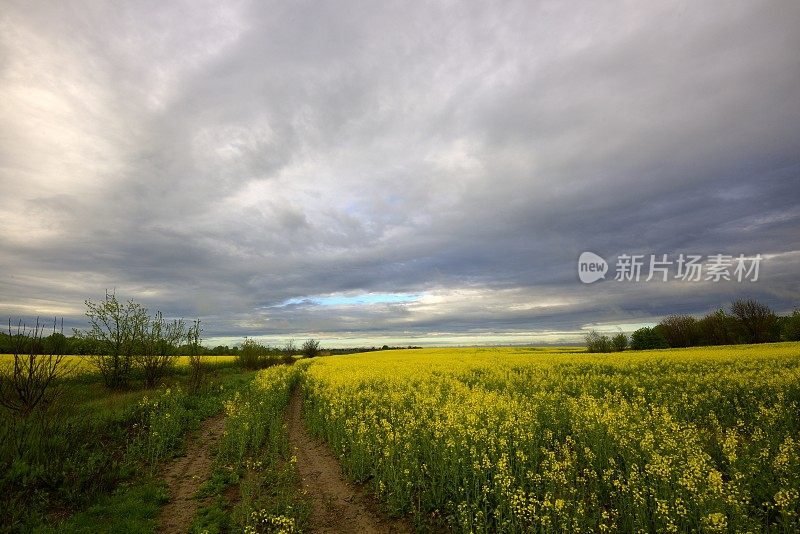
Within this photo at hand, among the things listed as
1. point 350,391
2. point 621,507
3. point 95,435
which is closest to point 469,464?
point 621,507

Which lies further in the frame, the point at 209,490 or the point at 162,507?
the point at 209,490

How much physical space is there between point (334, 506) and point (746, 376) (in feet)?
59.4

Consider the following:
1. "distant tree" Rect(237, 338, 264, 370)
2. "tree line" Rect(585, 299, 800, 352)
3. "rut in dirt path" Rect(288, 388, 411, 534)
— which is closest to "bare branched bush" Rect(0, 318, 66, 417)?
"rut in dirt path" Rect(288, 388, 411, 534)

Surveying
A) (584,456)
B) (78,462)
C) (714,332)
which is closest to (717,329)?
(714,332)

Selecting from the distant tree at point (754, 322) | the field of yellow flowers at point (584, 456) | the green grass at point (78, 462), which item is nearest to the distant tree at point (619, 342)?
the distant tree at point (754, 322)

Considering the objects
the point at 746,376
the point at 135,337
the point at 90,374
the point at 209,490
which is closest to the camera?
the point at 209,490

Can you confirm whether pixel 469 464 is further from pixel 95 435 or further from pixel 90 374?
pixel 90 374

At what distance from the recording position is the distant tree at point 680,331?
61656 mm

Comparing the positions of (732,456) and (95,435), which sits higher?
(732,456)

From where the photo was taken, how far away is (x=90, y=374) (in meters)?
26.7

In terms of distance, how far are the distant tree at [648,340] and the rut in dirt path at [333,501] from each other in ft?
192

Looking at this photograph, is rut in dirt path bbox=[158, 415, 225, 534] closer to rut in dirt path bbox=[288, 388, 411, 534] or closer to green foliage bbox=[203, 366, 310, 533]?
green foliage bbox=[203, 366, 310, 533]

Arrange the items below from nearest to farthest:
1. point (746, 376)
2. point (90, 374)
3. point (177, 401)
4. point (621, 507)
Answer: point (621, 507) < point (746, 376) < point (177, 401) < point (90, 374)

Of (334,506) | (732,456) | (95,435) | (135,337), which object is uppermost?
(135,337)
